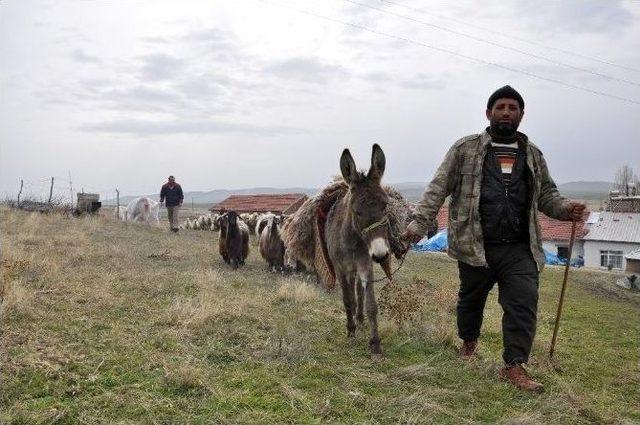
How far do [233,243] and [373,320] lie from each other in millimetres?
8534

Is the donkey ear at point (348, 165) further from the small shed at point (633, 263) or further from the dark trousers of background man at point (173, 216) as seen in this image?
the small shed at point (633, 263)

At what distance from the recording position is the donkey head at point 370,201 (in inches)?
199

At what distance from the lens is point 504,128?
4812 millimetres

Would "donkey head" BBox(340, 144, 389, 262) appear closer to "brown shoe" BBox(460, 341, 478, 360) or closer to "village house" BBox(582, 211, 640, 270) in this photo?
"brown shoe" BBox(460, 341, 478, 360)

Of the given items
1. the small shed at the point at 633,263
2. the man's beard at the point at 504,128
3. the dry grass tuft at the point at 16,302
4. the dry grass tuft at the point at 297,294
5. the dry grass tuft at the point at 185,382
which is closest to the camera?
the dry grass tuft at the point at 185,382

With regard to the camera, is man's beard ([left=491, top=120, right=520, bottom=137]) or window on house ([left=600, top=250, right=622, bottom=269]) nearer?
man's beard ([left=491, top=120, right=520, bottom=137])

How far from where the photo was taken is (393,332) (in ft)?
20.4

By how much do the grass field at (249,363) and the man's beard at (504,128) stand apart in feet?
7.23

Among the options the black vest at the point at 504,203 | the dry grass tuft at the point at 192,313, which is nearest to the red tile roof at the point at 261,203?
the dry grass tuft at the point at 192,313

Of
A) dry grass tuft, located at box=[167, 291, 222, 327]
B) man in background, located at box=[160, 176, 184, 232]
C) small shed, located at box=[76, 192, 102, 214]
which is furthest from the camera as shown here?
small shed, located at box=[76, 192, 102, 214]

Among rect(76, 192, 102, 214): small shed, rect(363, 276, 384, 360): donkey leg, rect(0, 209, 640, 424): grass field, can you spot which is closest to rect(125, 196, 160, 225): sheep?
rect(76, 192, 102, 214): small shed

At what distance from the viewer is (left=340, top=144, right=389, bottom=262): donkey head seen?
5.05m

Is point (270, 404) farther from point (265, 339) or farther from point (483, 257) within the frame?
point (483, 257)

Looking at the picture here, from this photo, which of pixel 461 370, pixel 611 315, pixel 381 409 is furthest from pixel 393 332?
pixel 611 315
